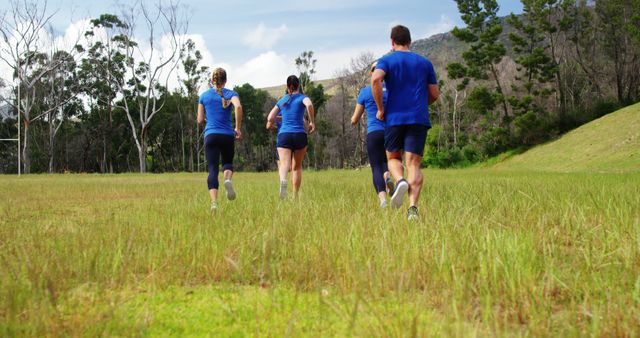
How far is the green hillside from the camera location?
24.1 m

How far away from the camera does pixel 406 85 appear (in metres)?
5.46

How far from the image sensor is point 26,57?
41969mm

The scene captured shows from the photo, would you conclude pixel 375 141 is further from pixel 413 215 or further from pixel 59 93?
pixel 59 93

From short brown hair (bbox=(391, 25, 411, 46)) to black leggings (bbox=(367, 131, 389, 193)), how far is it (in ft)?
5.46

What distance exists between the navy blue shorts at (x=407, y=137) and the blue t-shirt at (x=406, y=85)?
83mm

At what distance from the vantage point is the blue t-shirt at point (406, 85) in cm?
543

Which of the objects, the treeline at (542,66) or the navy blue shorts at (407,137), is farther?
the treeline at (542,66)

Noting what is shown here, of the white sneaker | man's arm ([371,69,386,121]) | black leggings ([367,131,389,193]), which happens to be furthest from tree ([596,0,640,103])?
man's arm ([371,69,386,121])

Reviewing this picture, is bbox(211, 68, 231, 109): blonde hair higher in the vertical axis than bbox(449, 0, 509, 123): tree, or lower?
lower

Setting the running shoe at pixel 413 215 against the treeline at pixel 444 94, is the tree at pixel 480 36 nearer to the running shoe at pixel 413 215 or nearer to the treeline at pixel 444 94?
the treeline at pixel 444 94

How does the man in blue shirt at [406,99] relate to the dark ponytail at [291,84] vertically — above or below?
below

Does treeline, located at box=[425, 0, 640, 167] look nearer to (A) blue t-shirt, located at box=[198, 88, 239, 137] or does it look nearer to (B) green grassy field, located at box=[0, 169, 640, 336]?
(A) blue t-shirt, located at box=[198, 88, 239, 137]

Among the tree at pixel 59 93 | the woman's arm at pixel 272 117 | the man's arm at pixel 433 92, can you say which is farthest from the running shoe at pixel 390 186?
the tree at pixel 59 93

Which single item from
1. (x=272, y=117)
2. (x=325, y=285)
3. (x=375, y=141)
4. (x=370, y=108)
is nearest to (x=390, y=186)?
(x=375, y=141)
